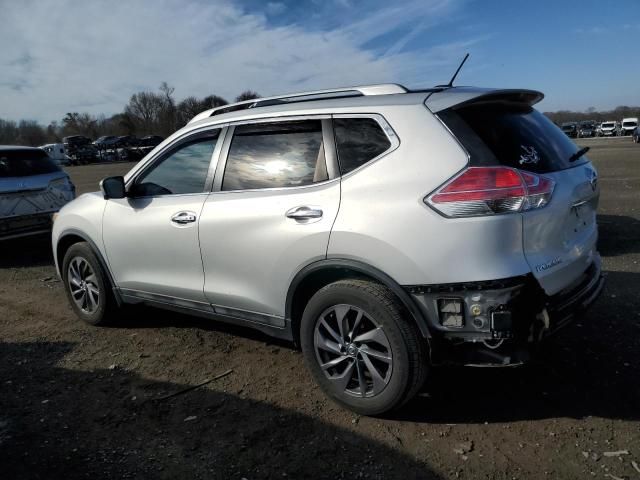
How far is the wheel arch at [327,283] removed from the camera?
2740 millimetres

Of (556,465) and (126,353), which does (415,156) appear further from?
(126,353)

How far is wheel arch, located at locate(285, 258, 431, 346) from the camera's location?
274 centimetres

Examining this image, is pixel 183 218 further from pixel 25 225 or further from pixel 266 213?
pixel 25 225

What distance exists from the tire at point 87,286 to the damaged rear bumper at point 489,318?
3015mm

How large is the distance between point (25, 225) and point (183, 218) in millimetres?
5205

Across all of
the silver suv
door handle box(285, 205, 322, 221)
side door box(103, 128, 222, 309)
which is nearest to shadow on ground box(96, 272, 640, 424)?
the silver suv

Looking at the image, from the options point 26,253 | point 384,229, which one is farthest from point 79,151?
point 384,229

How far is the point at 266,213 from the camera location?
3.26 meters

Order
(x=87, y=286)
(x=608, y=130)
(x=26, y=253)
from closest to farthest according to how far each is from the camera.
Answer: (x=87, y=286)
(x=26, y=253)
(x=608, y=130)

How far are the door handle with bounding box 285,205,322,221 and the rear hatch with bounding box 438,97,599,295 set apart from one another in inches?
34.8

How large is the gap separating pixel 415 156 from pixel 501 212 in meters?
0.55

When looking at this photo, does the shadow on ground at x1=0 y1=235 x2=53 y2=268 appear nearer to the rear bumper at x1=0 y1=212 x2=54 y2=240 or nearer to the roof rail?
the rear bumper at x1=0 y1=212 x2=54 y2=240

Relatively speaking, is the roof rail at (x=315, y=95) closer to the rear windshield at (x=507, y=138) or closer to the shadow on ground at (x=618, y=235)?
the rear windshield at (x=507, y=138)

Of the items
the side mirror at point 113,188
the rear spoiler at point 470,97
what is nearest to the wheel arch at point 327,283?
the rear spoiler at point 470,97
